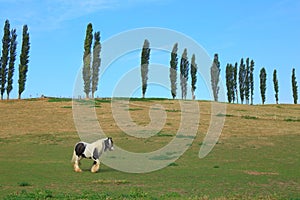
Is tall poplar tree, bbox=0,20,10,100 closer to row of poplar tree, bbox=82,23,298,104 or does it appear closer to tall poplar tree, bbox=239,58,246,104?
row of poplar tree, bbox=82,23,298,104

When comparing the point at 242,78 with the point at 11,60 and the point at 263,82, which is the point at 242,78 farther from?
the point at 11,60

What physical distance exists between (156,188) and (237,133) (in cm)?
2879

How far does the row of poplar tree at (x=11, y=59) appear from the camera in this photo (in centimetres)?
8288

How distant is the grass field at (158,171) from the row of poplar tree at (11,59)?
29486mm

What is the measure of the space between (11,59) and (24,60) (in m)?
2.81

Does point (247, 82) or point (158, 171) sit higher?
point (247, 82)

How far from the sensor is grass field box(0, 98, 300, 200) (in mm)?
16609

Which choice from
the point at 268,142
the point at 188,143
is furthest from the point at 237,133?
the point at 188,143

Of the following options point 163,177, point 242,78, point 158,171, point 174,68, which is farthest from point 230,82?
point 163,177

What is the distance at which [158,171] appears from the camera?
78.0 ft

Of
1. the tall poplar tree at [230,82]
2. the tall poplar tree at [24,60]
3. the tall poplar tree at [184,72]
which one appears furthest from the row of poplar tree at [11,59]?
the tall poplar tree at [230,82]

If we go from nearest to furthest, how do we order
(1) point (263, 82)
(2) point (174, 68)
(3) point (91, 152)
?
1. (3) point (91, 152)
2. (2) point (174, 68)
3. (1) point (263, 82)

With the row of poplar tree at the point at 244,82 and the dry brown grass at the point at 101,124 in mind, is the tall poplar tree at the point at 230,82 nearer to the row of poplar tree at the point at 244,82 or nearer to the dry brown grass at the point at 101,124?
the row of poplar tree at the point at 244,82

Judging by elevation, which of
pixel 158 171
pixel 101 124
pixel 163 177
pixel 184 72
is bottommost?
pixel 163 177
